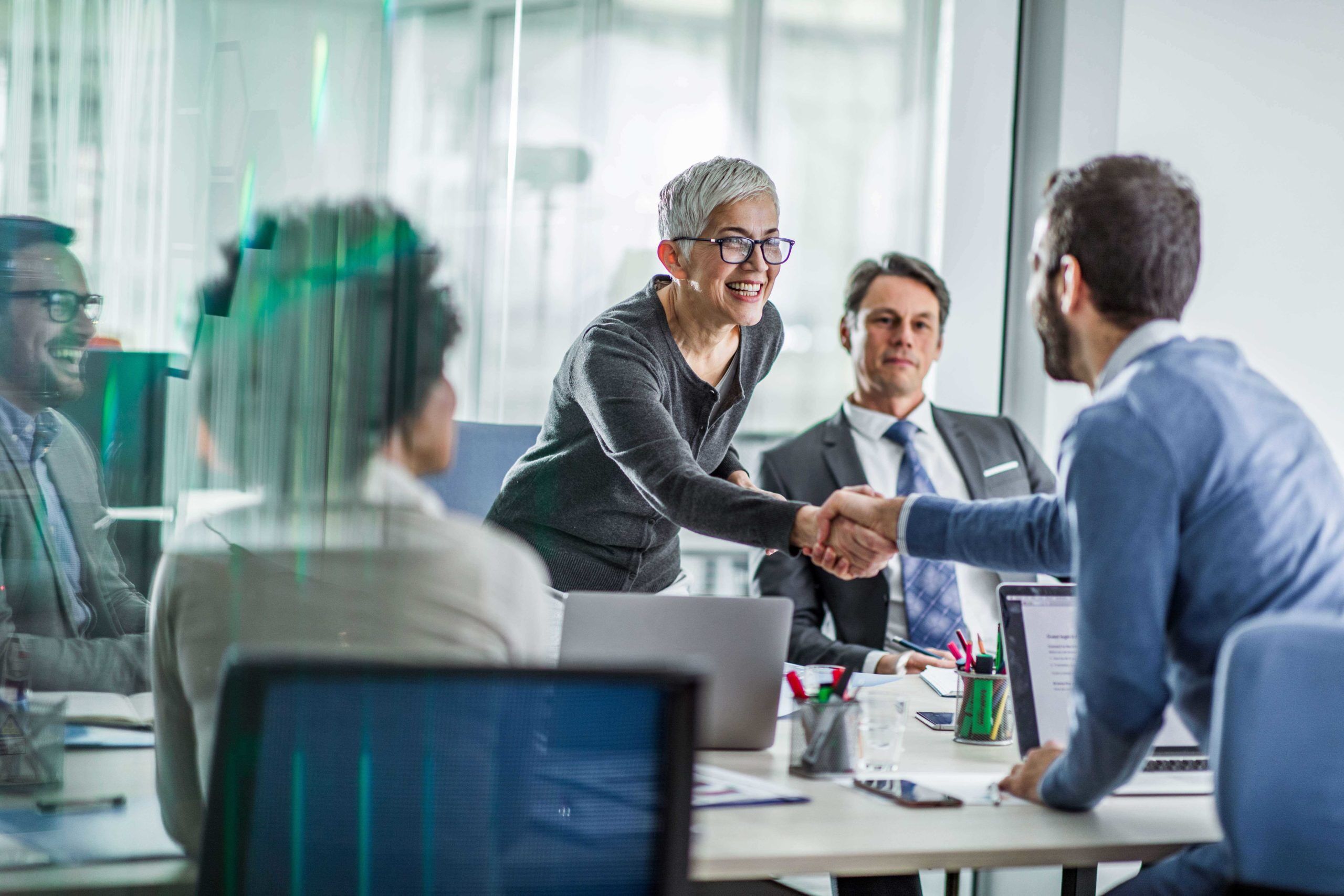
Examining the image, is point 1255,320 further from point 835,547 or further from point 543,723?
point 543,723

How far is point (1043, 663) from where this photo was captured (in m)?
1.53

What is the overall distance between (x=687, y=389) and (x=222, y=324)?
0.99 meters

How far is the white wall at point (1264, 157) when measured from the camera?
332cm

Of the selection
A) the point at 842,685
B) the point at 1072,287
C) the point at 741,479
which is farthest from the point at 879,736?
the point at 741,479

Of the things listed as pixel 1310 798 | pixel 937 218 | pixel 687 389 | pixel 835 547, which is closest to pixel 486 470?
pixel 687 389

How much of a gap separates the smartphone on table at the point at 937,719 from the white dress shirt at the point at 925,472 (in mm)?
790

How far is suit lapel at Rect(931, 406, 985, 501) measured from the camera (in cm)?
274

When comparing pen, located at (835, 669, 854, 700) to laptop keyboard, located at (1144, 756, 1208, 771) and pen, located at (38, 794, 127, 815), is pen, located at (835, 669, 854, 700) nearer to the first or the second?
laptop keyboard, located at (1144, 756, 1208, 771)

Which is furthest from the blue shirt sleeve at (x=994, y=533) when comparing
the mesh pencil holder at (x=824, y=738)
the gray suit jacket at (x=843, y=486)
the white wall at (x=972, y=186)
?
the white wall at (x=972, y=186)

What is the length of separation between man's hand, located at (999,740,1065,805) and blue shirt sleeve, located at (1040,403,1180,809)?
103 millimetres

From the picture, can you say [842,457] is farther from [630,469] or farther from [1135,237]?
[1135,237]

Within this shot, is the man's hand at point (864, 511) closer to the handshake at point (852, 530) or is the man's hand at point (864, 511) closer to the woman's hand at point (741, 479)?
the handshake at point (852, 530)

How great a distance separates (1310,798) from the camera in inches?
42.0

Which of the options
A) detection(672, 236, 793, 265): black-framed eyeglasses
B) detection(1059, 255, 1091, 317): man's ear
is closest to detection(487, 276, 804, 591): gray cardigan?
detection(672, 236, 793, 265): black-framed eyeglasses
